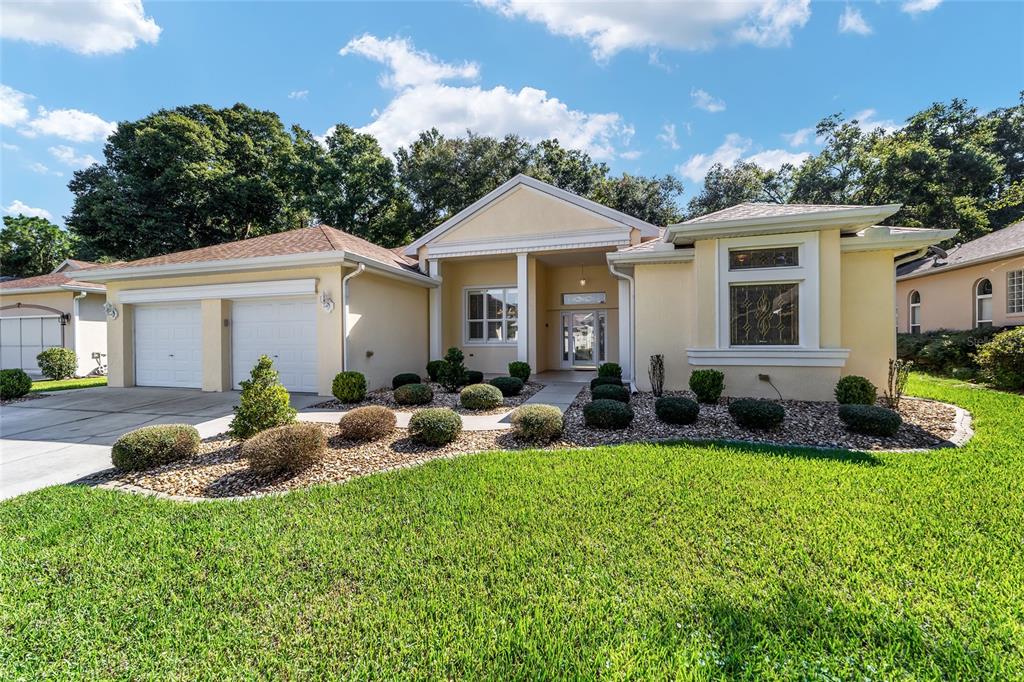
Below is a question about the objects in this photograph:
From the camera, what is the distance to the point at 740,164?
2605 centimetres

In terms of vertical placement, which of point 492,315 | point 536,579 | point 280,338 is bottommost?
point 536,579

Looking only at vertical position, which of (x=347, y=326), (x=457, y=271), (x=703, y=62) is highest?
(x=703, y=62)

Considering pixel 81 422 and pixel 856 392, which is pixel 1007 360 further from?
pixel 81 422

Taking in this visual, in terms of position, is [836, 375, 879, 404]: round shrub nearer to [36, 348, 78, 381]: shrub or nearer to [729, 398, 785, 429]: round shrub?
[729, 398, 785, 429]: round shrub

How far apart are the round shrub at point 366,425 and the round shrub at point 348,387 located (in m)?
2.90

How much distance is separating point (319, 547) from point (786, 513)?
4011mm

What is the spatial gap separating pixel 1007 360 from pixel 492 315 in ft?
42.5

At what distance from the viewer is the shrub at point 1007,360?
8531 millimetres

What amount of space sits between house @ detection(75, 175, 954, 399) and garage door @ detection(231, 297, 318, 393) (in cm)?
4

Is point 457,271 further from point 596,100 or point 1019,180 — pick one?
point 1019,180

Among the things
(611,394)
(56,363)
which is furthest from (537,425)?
(56,363)

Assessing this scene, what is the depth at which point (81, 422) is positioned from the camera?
734 cm

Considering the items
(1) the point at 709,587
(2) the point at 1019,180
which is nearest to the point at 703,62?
(1) the point at 709,587

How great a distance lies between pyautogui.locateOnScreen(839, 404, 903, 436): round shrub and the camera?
18.3 ft
